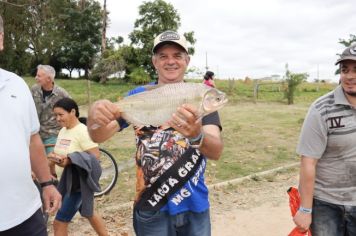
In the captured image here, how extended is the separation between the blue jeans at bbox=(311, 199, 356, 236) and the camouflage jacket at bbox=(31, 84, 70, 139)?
4.80 m

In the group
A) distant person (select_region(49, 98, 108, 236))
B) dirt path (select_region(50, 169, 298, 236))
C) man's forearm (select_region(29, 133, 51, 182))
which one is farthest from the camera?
dirt path (select_region(50, 169, 298, 236))

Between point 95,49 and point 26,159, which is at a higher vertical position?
point 95,49

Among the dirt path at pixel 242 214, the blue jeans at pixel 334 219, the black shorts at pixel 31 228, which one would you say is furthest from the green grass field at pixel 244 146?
the blue jeans at pixel 334 219

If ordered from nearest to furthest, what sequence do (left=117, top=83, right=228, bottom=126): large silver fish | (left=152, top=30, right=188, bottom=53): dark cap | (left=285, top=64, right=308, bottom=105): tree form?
(left=117, top=83, right=228, bottom=126): large silver fish → (left=152, top=30, right=188, bottom=53): dark cap → (left=285, top=64, right=308, bottom=105): tree

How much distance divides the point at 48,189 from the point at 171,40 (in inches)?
59.8

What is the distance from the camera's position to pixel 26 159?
282 centimetres

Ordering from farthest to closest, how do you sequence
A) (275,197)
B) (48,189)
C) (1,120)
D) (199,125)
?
(275,197) → (48,189) → (1,120) → (199,125)

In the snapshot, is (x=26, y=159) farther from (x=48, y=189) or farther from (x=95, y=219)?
(x=95, y=219)

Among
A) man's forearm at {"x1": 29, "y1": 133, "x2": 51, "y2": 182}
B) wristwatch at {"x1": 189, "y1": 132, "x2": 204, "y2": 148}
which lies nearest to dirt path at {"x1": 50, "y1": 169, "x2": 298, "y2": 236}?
man's forearm at {"x1": 29, "y1": 133, "x2": 51, "y2": 182}

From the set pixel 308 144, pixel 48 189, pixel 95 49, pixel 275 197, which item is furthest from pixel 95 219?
pixel 95 49

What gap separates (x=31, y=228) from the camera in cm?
283

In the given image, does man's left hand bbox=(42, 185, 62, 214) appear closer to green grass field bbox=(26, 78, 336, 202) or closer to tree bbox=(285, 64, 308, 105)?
green grass field bbox=(26, 78, 336, 202)

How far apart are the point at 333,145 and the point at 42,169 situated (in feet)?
7.44

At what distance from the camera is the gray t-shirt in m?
3.20
